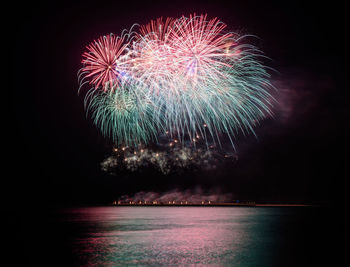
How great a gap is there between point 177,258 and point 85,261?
9.98 ft

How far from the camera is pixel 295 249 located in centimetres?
1502

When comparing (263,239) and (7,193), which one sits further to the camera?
(7,193)

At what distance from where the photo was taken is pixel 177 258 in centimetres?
1276

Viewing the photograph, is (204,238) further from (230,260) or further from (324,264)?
(324,264)

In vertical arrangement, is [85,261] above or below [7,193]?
below

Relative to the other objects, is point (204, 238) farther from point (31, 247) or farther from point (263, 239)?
point (31, 247)

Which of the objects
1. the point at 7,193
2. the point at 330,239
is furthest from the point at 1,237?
the point at 7,193

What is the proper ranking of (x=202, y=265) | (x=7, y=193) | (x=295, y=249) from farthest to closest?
(x=7, y=193), (x=295, y=249), (x=202, y=265)

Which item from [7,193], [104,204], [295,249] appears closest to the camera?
[295,249]

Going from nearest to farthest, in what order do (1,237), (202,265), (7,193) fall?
(202,265) → (1,237) → (7,193)

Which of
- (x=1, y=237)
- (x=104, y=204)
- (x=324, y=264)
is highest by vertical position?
(x=104, y=204)

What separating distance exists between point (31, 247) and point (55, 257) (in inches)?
107

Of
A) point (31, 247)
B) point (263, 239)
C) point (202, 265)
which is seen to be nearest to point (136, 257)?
point (202, 265)

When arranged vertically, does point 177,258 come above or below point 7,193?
below
